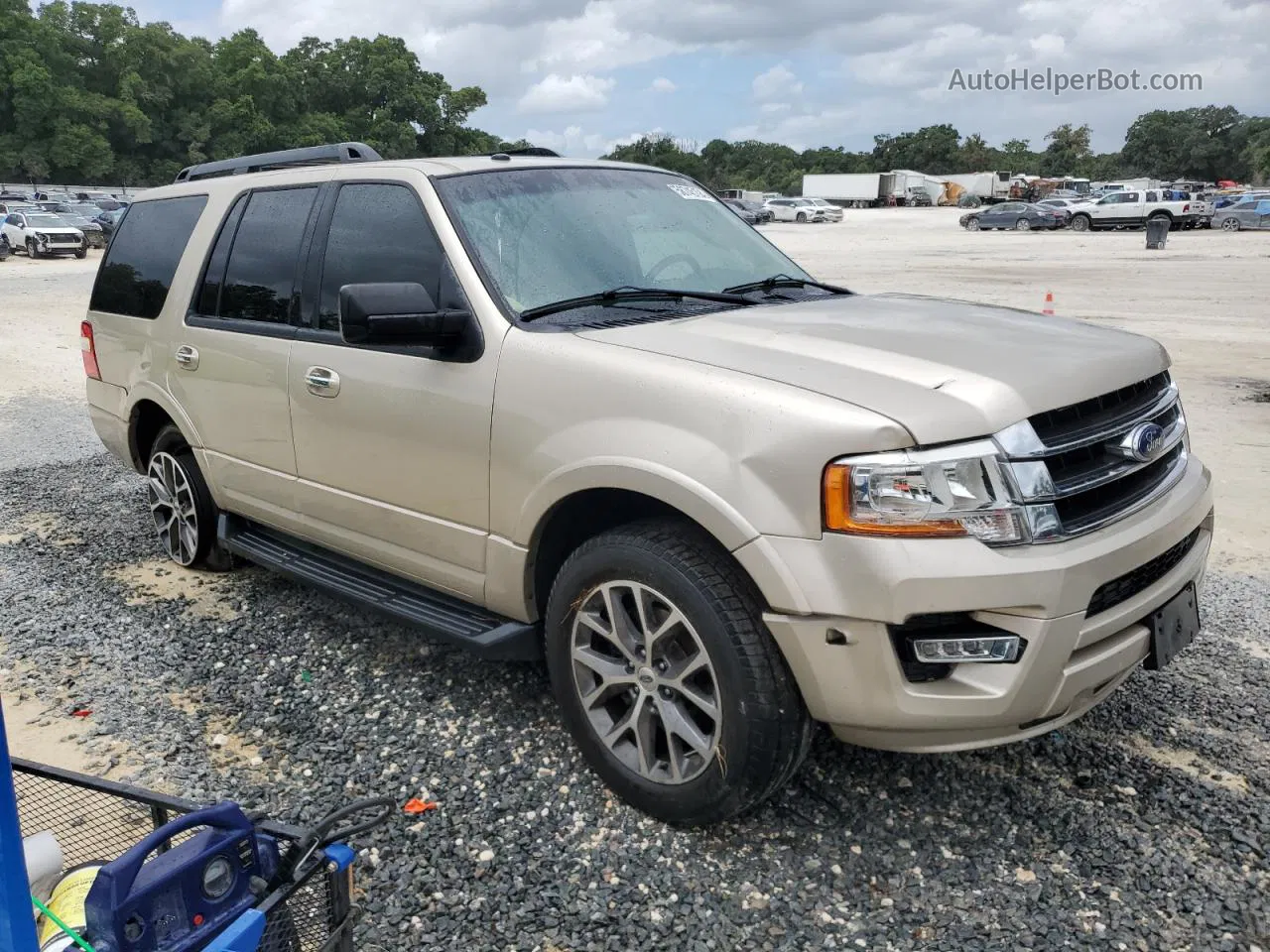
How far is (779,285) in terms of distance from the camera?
157 inches

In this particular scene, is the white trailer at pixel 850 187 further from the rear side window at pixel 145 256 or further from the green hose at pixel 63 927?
the green hose at pixel 63 927

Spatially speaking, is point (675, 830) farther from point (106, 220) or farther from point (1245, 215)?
point (1245, 215)

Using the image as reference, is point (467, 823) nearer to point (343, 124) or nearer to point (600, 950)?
point (600, 950)

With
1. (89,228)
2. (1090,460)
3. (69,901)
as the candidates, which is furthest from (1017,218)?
(69,901)

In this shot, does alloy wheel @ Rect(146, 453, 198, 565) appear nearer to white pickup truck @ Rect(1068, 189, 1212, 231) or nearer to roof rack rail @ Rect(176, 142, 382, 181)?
roof rack rail @ Rect(176, 142, 382, 181)

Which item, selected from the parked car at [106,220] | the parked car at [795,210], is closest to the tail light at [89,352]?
the parked car at [106,220]

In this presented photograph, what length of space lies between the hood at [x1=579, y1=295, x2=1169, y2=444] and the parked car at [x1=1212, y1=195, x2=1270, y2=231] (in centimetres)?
4300

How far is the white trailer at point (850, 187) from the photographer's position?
79375 millimetres

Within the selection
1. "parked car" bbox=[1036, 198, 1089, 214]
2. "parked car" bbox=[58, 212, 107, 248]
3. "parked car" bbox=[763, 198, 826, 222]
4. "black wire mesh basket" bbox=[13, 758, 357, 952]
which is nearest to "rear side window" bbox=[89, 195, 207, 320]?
"black wire mesh basket" bbox=[13, 758, 357, 952]

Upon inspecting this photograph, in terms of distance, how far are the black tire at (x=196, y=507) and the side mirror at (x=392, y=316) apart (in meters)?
2.19

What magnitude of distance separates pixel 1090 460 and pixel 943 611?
2.24 ft

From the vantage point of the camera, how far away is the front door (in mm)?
3379

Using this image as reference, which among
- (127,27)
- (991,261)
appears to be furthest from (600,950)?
(127,27)

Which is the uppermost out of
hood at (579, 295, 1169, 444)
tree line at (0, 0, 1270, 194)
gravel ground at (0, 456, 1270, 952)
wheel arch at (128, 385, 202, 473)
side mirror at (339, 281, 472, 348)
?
tree line at (0, 0, 1270, 194)
